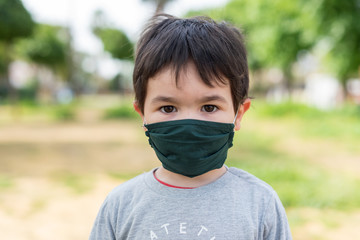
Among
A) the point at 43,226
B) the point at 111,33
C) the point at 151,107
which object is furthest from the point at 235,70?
the point at 111,33

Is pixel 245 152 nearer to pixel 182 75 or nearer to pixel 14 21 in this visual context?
pixel 182 75

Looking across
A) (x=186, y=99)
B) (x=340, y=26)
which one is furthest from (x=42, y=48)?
(x=186, y=99)

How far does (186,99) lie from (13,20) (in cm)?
995

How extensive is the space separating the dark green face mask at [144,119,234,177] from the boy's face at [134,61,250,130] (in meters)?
0.03

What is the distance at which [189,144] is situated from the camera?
3.85ft

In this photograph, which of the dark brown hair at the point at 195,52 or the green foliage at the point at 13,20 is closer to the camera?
the dark brown hair at the point at 195,52

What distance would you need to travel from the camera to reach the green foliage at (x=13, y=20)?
9289mm

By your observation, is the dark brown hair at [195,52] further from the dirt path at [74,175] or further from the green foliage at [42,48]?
the green foliage at [42,48]

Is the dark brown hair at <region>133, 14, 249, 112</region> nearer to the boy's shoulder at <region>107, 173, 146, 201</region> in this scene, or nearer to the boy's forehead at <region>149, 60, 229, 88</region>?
the boy's forehead at <region>149, 60, 229, 88</region>

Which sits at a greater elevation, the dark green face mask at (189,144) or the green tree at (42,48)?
the green tree at (42,48)

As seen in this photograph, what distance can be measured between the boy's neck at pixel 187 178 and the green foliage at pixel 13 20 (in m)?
9.75

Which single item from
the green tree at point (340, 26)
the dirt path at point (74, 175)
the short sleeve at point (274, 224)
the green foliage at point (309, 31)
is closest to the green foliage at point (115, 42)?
the green foliage at point (309, 31)

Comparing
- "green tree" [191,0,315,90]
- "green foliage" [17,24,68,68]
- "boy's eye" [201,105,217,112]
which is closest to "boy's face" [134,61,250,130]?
"boy's eye" [201,105,217,112]

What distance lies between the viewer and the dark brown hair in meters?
1.18
